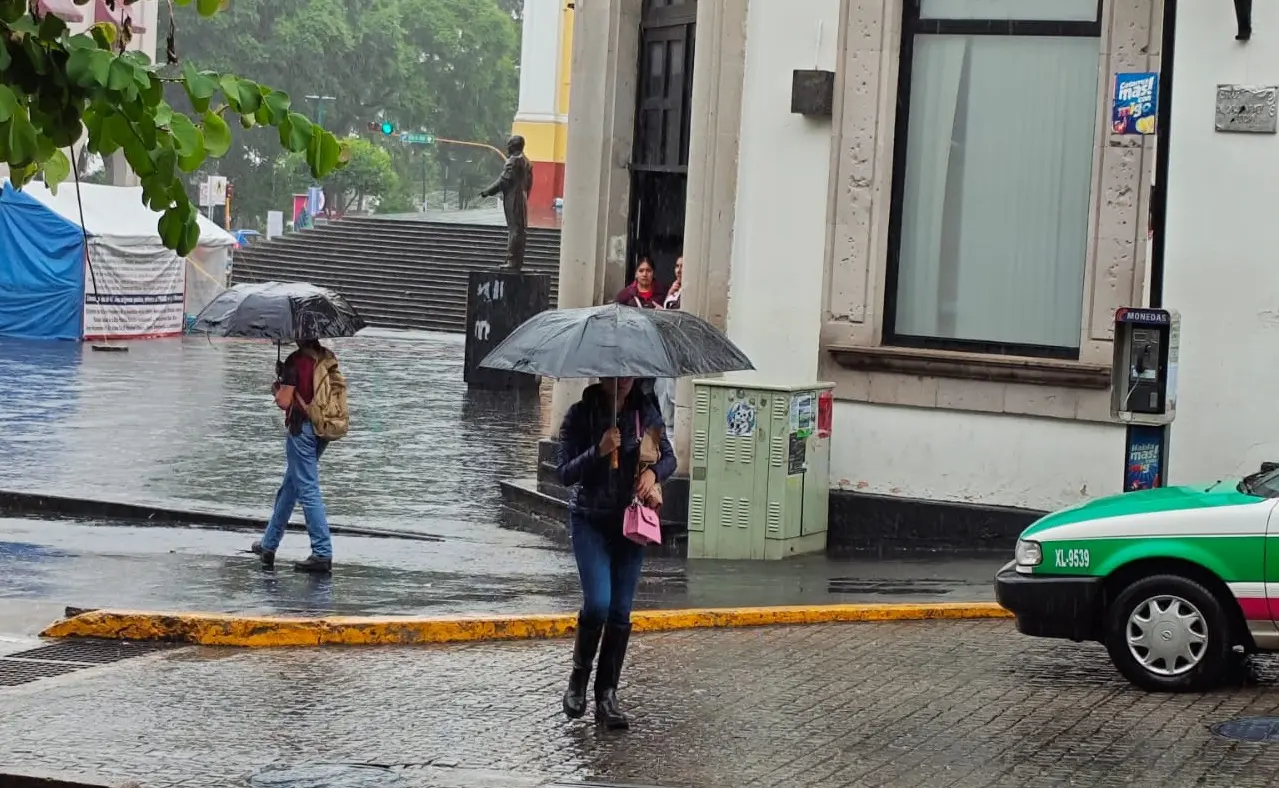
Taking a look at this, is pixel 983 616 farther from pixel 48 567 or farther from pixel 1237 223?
pixel 48 567

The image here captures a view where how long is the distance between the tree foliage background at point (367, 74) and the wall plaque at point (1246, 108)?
63.1 m

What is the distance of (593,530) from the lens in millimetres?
8250

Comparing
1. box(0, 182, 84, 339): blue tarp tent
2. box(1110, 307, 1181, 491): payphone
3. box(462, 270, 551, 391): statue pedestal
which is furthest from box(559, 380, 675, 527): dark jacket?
box(0, 182, 84, 339): blue tarp tent

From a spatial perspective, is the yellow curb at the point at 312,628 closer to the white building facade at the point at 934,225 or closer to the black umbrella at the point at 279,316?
the black umbrella at the point at 279,316

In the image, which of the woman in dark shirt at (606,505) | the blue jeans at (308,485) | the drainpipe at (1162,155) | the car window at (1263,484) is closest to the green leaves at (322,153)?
the woman in dark shirt at (606,505)

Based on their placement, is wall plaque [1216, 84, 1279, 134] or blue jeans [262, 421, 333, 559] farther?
wall plaque [1216, 84, 1279, 134]

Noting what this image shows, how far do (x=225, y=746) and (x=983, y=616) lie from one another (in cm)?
500

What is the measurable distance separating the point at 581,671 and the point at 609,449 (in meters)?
1.02

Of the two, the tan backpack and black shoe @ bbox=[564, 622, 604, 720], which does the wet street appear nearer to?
the tan backpack

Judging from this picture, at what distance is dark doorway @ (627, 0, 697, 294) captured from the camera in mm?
16406

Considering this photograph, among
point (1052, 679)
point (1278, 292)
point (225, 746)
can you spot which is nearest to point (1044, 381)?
point (1278, 292)

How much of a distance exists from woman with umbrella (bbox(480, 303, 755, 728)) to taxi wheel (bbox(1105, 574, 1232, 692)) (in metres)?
2.32

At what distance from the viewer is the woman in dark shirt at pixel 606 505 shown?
26.9ft

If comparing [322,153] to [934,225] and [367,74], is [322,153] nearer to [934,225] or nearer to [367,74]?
[934,225]
